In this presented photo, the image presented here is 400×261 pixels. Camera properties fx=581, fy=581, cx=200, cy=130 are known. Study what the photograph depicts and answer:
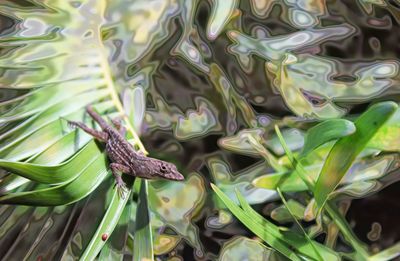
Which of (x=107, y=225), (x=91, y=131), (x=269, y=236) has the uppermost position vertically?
(x=91, y=131)

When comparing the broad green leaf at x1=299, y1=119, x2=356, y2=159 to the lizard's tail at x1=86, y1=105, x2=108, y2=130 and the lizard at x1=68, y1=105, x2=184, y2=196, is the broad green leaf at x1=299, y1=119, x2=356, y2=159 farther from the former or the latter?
the lizard's tail at x1=86, y1=105, x2=108, y2=130

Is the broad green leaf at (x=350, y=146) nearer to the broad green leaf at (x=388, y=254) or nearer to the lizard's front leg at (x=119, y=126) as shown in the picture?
the broad green leaf at (x=388, y=254)

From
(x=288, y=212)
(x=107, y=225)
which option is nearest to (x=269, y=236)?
(x=288, y=212)

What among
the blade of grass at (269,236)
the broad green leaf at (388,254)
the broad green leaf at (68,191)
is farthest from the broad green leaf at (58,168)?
the broad green leaf at (388,254)

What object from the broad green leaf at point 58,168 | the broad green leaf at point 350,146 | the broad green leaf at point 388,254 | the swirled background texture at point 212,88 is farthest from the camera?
the swirled background texture at point 212,88

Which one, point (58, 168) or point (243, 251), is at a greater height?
point (58, 168)

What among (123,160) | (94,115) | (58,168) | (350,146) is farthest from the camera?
(94,115)

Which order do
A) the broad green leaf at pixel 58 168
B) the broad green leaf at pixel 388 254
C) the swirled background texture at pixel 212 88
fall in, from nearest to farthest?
the broad green leaf at pixel 58 168 < the broad green leaf at pixel 388 254 < the swirled background texture at pixel 212 88

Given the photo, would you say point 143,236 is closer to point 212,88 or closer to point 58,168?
point 58,168
